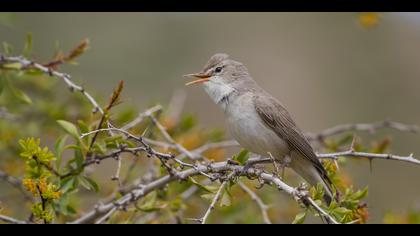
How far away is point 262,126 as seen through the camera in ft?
14.7

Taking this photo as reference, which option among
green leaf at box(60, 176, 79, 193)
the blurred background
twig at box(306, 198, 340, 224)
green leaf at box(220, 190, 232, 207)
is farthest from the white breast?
the blurred background

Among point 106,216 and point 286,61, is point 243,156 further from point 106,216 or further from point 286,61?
point 286,61

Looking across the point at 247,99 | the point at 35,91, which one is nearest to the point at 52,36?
the point at 35,91

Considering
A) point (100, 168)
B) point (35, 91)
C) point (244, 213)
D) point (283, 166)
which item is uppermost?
point (35, 91)

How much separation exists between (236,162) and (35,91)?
2.42m

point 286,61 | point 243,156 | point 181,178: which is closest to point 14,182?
point 181,178

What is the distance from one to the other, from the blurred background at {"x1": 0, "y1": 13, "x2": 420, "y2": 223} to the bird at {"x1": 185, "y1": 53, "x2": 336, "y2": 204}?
130 inches

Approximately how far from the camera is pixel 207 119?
389 inches

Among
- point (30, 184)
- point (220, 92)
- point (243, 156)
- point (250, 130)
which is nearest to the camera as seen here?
point (30, 184)

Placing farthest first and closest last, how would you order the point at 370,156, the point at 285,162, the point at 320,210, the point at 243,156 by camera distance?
the point at 285,162 < the point at 243,156 < the point at 370,156 < the point at 320,210

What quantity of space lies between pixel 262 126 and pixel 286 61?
7125mm

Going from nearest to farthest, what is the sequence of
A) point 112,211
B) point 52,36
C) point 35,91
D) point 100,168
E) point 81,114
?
1. point 112,211
2. point 81,114
3. point 35,91
4. point 100,168
5. point 52,36

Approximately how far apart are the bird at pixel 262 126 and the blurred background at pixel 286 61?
3.31m

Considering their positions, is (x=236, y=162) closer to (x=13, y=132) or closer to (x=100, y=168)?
(x=13, y=132)
